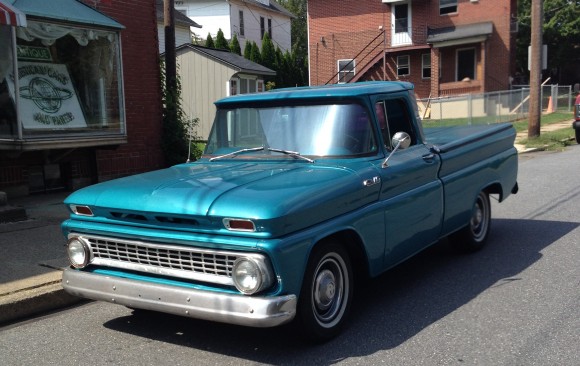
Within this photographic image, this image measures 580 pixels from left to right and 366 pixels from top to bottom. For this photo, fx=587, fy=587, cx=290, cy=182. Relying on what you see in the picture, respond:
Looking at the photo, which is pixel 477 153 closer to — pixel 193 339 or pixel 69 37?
pixel 193 339

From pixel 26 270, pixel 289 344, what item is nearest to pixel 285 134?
pixel 289 344

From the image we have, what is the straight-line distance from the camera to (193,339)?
4.34 m

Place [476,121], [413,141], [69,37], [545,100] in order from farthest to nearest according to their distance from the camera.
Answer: [545,100] < [476,121] < [69,37] < [413,141]

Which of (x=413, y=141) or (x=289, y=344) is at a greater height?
(x=413, y=141)

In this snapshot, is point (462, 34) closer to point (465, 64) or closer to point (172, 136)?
point (465, 64)

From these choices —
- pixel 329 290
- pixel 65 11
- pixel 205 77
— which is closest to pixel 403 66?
pixel 205 77

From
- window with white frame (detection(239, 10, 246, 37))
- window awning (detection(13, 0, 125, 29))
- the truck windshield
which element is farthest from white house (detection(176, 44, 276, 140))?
window with white frame (detection(239, 10, 246, 37))

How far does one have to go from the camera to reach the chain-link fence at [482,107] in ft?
83.7

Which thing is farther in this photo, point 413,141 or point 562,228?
point 562,228

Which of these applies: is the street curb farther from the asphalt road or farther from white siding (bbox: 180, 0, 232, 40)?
white siding (bbox: 180, 0, 232, 40)

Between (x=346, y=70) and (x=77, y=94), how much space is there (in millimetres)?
25917

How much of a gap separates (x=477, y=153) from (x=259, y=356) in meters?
3.49

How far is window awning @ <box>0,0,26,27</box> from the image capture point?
25.1ft

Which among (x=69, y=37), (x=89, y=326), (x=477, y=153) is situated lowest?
(x=89, y=326)
